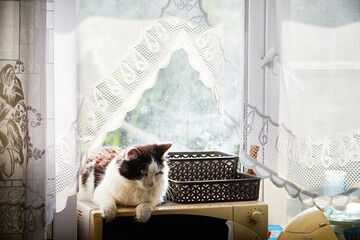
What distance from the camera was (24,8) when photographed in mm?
1239

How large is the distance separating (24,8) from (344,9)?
3.79 ft

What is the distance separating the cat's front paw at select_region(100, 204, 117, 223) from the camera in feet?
4.07

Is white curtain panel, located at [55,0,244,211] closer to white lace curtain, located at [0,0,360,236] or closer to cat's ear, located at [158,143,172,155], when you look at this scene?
white lace curtain, located at [0,0,360,236]

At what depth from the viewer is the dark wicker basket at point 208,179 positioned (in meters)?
1.39

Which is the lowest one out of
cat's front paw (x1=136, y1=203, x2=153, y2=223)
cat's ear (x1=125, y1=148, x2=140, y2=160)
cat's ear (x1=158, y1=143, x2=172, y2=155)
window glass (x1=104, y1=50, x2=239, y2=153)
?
cat's front paw (x1=136, y1=203, x2=153, y2=223)

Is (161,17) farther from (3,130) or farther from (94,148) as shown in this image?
(3,130)

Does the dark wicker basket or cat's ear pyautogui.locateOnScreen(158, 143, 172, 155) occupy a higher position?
cat's ear pyautogui.locateOnScreen(158, 143, 172, 155)

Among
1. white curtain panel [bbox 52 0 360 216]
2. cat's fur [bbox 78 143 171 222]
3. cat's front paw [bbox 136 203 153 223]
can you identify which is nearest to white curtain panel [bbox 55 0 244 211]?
white curtain panel [bbox 52 0 360 216]

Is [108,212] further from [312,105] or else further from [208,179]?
[312,105]

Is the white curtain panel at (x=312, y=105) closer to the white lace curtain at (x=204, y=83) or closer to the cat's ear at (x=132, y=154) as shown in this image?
the white lace curtain at (x=204, y=83)

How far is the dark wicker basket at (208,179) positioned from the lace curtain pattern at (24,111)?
0.47 meters

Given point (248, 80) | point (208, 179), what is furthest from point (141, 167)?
point (248, 80)

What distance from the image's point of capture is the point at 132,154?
132 cm

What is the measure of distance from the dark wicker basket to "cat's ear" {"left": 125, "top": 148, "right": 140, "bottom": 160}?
0.18 m
